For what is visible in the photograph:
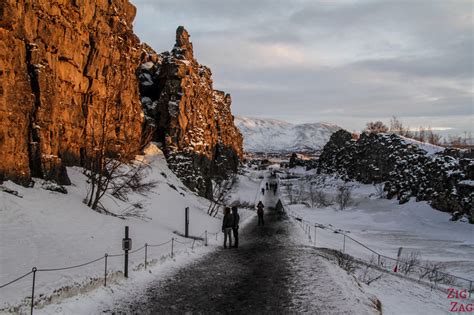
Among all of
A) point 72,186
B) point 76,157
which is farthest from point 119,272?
point 76,157

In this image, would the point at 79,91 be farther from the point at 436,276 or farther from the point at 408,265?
the point at 436,276

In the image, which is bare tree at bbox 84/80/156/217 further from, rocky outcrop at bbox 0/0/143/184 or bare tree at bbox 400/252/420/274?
bare tree at bbox 400/252/420/274

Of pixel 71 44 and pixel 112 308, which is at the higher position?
pixel 71 44

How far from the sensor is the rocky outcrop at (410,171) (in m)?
41.1

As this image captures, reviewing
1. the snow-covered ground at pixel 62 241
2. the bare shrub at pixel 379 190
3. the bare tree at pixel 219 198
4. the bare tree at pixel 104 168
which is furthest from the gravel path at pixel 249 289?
the bare shrub at pixel 379 190

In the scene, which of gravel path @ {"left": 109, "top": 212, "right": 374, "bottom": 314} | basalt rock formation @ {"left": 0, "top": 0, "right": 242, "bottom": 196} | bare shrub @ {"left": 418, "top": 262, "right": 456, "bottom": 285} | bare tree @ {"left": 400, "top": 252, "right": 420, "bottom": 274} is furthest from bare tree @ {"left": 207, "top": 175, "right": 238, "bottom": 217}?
gravel path @ {"left": 109, "top": 212, "right": 374, "bottom": 314}

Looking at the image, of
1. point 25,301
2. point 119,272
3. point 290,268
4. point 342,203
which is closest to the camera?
point 25,301

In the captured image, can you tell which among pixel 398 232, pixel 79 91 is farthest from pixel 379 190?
pixel 79 91

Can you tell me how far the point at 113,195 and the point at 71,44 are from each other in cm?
1093

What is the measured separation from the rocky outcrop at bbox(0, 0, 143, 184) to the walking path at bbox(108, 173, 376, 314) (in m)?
10.1

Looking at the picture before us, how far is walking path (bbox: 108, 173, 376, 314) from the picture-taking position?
9.50m

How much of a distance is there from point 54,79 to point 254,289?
17696mm

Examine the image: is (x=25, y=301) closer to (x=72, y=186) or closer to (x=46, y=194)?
(x=46, y=194)

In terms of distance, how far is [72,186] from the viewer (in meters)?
22.5
